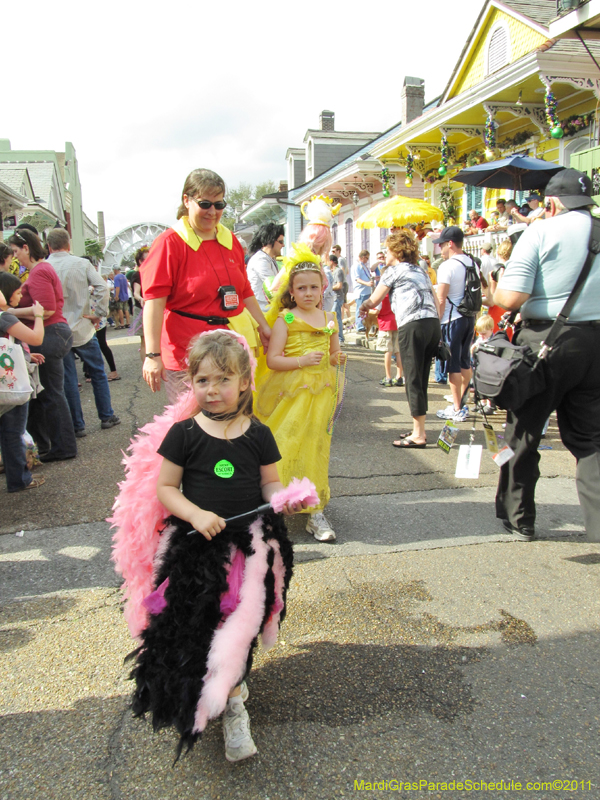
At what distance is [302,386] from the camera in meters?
3.72

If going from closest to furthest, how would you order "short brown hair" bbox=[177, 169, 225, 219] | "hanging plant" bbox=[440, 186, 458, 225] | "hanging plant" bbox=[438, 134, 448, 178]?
"short brown hair" bbox=[177, 169, 225, 219] → "hanging plant" bbox=[438, 134, 448, 178] → "hanging plant" bbox=[440, 186, 458, 225]

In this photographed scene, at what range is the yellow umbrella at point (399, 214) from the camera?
30.8ft

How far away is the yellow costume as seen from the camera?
367 centimetres

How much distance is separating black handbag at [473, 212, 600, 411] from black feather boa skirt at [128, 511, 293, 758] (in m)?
1.64

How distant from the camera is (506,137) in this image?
12570mm

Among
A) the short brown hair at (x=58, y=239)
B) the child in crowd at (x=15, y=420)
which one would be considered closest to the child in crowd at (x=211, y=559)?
the child in crowd at (x=15, y=420)

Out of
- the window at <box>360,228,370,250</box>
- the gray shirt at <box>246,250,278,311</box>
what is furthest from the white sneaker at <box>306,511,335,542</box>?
the window at <box>360,228,370,250</box>

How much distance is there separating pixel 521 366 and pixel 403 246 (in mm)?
2718

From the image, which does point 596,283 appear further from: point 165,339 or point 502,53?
point 502,53

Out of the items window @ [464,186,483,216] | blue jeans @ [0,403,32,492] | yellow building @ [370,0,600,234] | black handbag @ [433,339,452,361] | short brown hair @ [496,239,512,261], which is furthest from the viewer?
window @ [464,186,483,216]

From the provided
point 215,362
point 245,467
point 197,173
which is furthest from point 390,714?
point 197,173

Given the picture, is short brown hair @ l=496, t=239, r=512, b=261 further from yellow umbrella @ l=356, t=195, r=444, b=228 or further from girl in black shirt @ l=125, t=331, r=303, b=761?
girl in black shirt @ l=125, t=331, r=303, b=761

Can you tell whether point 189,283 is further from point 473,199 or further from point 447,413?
point 473,199

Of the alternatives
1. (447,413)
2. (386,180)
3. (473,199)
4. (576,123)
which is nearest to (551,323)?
(447,413)
